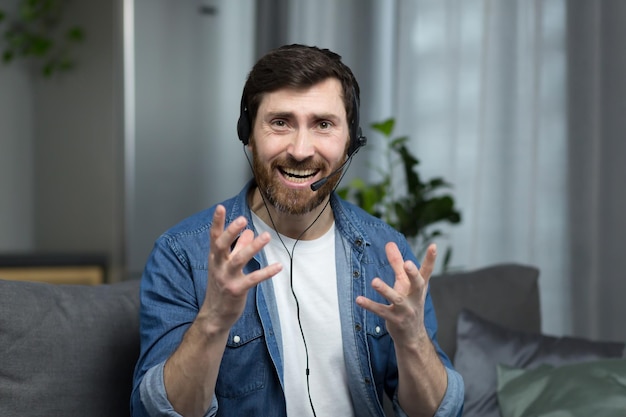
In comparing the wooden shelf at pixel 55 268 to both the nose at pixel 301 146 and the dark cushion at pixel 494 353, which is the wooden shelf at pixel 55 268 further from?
the nose at pixel 301 146

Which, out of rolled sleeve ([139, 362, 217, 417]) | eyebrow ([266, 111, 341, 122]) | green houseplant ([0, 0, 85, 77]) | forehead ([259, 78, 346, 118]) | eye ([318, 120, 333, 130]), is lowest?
rolled sleeve ([139, 362, 217, 417])

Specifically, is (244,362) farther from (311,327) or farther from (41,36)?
(41,36)

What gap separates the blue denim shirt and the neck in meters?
0.03

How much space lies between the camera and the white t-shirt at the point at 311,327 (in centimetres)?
141

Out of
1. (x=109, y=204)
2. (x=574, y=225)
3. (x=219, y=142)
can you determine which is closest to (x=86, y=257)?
(x=109, y=204)

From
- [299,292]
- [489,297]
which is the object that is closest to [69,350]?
[299,292]

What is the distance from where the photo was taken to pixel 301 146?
139 cm

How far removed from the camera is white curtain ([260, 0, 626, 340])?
2.46 m

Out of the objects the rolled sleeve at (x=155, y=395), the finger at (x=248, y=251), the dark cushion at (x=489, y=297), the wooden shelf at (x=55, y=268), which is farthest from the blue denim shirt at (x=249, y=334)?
the wooden shelf at (x=55, y=268)

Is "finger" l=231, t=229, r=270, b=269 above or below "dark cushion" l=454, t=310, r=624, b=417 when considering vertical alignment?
above

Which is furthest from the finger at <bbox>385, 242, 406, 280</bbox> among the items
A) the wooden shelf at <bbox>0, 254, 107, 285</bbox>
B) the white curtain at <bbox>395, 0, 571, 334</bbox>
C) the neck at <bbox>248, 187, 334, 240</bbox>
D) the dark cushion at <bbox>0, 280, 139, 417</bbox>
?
the wooden shelf at <bbox>0, 254, 107, 285</bbox>

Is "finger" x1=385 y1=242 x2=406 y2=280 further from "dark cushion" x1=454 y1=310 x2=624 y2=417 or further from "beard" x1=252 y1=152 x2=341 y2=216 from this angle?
"dark cushion" x1=454 y1=310 x2=624 y2=417

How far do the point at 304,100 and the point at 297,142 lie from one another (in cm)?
8

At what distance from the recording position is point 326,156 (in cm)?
143
